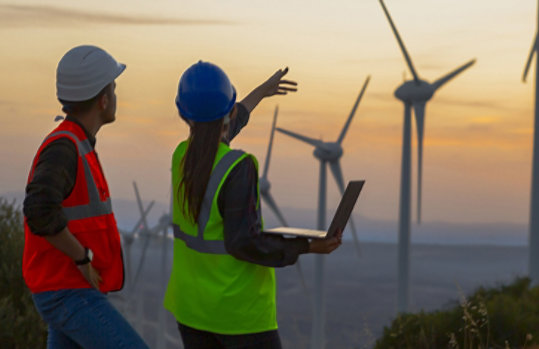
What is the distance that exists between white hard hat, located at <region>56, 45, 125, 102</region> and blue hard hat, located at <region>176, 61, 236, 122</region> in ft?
1.57

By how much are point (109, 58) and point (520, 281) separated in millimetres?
12590

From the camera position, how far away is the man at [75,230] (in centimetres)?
369

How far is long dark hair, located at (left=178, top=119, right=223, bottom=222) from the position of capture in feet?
11.8

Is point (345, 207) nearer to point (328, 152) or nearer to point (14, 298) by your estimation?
point (14, 298)

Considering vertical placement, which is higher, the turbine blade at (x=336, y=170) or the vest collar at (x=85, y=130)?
the vest collar at (x=85, y=130)

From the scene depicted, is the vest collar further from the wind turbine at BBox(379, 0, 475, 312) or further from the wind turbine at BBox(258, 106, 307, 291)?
the wind turbine at BBox(258, 106, 307, 291)

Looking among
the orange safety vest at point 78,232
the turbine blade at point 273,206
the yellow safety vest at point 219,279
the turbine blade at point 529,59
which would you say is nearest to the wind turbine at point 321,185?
the turbine blade at point 273,206

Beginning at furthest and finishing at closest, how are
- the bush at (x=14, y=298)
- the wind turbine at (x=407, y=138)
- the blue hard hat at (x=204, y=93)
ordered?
the wind turbine at (x=407, y=138) < the bush at (x=14, y=298) < the blue hard hat at (x=204, y=93)

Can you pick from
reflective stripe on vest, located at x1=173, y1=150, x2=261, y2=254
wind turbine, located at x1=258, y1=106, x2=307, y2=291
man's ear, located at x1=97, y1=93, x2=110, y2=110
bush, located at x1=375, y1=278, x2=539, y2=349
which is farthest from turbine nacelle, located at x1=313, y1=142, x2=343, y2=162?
reflective stripe on vest, located at x1=173, y1=150, x2=261, y2=254

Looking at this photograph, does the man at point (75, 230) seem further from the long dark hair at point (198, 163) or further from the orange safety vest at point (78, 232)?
the long dark hair at point (198, 163)

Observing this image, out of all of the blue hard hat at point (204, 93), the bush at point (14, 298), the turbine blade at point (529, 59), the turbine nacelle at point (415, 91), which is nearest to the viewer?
the blue hard hat at point (204, 93)

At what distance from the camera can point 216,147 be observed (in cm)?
366

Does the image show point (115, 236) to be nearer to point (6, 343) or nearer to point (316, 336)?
point (6, 343)

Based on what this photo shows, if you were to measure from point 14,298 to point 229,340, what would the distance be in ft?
22.5
